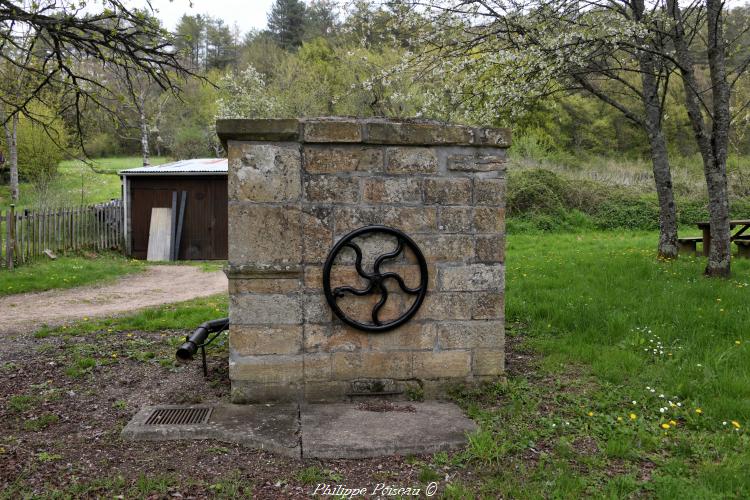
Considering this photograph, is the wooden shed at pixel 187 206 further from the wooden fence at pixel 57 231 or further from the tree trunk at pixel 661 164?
the tree trunk at pixel 661 164

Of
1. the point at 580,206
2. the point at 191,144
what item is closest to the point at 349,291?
the point at 580,206

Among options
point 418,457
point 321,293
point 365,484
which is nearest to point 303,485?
point 365,484

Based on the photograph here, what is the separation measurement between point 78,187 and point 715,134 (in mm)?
27132

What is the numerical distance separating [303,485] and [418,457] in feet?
2.39

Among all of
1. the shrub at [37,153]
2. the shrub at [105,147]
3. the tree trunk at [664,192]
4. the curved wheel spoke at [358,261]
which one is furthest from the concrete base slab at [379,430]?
the shrub at [105,147]

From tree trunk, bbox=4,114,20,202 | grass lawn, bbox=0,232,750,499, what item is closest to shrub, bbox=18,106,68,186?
tree trunk, bbox=4,114,20,202

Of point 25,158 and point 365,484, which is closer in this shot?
point 365,484

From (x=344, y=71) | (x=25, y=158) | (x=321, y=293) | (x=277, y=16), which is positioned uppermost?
(x=277, y=16)

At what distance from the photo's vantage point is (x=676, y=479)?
123 inches

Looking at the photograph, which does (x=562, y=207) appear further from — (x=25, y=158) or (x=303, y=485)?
(x=25, y=158)

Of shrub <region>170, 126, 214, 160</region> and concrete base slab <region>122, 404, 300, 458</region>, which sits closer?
concrete base slab <region>122, 404, 300, 458</region>

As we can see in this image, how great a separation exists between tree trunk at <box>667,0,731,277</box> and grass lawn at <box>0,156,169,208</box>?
15.8m

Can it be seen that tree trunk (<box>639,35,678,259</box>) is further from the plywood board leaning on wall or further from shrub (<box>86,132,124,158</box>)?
shrub (<box>86,132,124,158</box>)

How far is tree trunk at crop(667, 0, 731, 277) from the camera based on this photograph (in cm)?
783
